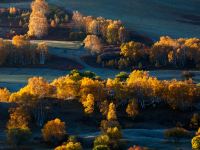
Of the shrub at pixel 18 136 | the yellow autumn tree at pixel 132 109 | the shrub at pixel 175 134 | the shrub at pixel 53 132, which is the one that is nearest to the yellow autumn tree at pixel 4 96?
the shrub at pixel 53 132

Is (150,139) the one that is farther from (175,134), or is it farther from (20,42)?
(20,42)

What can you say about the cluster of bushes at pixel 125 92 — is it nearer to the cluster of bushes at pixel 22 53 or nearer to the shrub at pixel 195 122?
the shrub at pixel 195 122

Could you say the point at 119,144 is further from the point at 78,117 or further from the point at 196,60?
the point at 196,60

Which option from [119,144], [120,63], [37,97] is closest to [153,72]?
[120,63]

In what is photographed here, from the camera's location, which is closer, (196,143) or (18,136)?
(196,143)

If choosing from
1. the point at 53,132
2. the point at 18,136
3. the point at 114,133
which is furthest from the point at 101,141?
the point at 18,136
